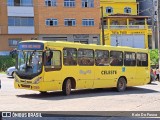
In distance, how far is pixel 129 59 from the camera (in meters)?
22.7

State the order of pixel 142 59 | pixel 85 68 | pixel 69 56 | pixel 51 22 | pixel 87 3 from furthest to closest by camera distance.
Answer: pixel 87 3
pixel 51 22
pixel 142 59
pixel 85 68
pixel 69 56

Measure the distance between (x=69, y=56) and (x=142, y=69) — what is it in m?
Answer: 6.57

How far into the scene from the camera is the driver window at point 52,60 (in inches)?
→ 690

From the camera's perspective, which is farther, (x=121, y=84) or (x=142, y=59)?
(x=142, y=59)

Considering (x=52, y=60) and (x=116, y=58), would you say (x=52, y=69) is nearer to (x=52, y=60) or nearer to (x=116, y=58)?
(x=52, y=60)

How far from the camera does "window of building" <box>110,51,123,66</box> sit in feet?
70.3

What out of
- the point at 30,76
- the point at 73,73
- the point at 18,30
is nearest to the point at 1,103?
the point at 30,76

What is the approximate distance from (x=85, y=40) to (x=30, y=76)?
41962 mm

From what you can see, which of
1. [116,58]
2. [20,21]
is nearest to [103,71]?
[116,58]

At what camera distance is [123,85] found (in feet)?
73.0

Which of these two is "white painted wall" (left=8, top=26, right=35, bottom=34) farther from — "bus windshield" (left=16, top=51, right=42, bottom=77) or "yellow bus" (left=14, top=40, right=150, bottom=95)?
"bus windshield" (left=16, top=51, right=42, bottom=77)

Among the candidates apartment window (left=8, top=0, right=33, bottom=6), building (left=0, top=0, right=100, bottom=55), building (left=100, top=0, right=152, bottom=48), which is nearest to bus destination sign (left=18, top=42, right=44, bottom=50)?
building (left=0, top=0, right=100, bottom=55)

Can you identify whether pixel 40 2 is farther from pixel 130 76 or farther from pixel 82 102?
pixel 82 102

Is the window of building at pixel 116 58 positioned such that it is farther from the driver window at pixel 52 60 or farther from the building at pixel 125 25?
the building at pixel 125 25
